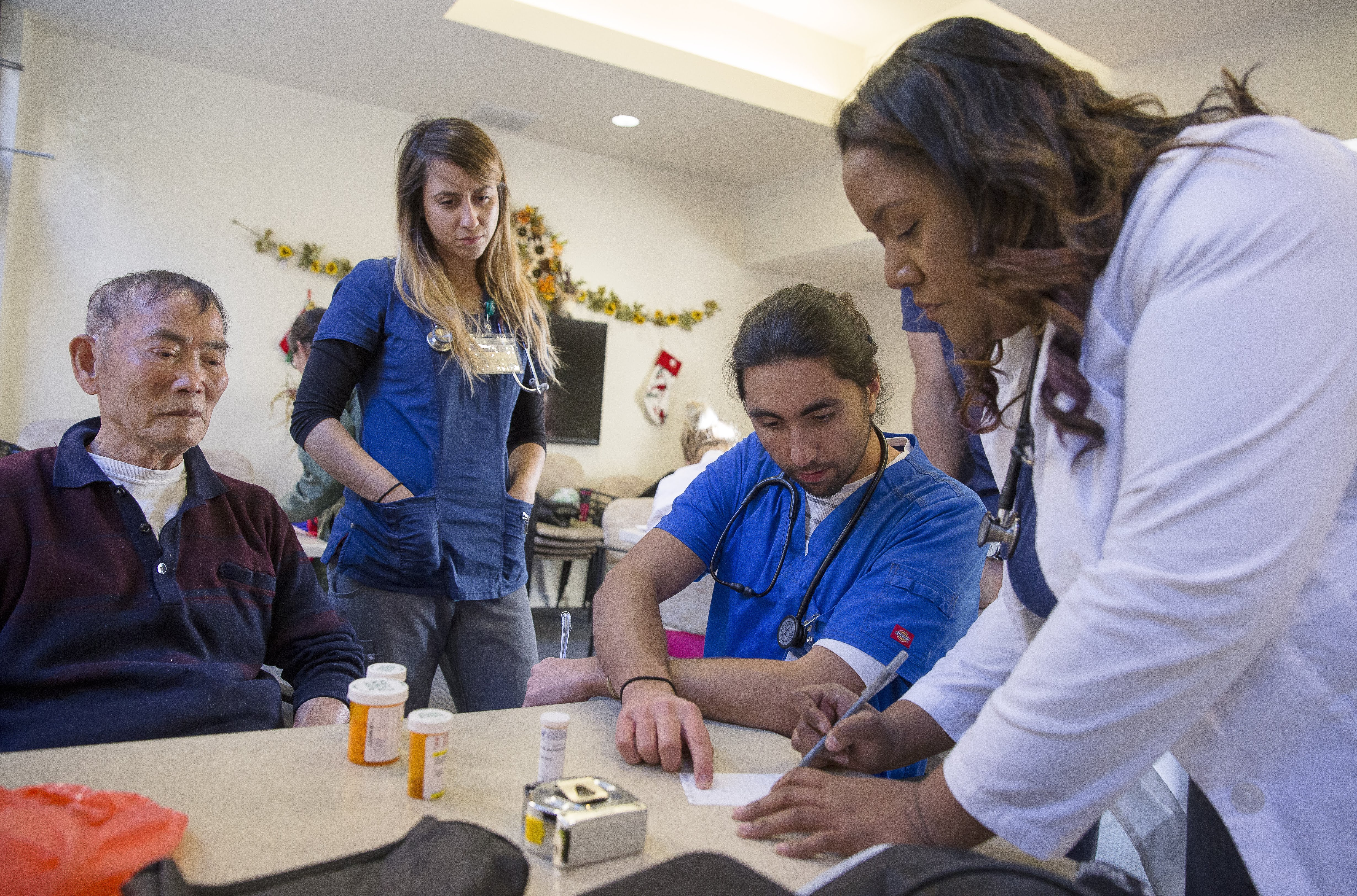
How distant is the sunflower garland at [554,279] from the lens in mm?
6387

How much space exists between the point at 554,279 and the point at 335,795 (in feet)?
19.1

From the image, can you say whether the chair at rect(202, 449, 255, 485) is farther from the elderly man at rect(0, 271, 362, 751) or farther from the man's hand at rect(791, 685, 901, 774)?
the man's hand at rect(791, 685, 901, 774)

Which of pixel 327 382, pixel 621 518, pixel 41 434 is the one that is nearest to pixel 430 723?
pixel 327 382

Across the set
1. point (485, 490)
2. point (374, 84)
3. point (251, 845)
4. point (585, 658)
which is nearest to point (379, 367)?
point (485, 490)

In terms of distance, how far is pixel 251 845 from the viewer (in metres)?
0.82

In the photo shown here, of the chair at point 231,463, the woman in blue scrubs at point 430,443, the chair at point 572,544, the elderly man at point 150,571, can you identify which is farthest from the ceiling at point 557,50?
the elderly man at point 150,571

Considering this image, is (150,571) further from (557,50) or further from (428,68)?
(428,68)

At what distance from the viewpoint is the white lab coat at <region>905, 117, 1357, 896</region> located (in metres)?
0.65

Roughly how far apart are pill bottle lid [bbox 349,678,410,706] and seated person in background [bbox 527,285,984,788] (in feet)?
1.03

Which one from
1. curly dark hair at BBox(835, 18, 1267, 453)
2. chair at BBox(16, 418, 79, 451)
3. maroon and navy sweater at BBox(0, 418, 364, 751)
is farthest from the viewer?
chair at BBox(16, 418, 79, 451)

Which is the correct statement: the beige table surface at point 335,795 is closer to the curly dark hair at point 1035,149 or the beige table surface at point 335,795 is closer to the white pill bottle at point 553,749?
the white pill bottle at point 553,749

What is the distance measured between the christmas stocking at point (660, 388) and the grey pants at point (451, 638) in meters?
4.98

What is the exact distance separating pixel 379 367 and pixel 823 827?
1457 millimetres

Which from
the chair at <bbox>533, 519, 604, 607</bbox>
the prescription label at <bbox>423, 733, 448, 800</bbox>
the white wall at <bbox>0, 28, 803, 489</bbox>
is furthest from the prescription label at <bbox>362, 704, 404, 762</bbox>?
the white wall at <bbox>0, 28, 803, 489</bbox>
